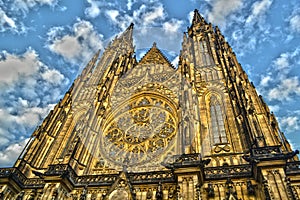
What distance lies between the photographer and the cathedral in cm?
1066

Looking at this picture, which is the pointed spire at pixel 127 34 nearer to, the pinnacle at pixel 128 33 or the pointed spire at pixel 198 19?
the pinnacle at pixel 128 33

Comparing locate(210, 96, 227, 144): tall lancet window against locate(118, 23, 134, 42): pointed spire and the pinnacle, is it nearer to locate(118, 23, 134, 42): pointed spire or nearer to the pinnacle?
locate(118, 23, 134, 42): pointed spire

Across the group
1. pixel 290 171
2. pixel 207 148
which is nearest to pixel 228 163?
pixel 207 148

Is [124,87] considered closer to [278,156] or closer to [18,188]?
[18,188]

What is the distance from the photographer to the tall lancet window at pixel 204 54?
20848 mm

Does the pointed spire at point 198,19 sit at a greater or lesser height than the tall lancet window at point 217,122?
greater

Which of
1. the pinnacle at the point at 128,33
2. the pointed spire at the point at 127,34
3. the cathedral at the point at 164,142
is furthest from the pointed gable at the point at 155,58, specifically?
the pinnacle at the point at 128,33

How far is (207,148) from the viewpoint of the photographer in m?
13.5

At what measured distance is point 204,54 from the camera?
73.4ft

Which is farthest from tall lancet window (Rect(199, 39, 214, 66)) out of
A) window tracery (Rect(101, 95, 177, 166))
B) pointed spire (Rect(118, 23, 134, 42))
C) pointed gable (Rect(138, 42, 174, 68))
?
pointed spire (Rect(118, 23, 134, 42))

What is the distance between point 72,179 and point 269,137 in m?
9.54

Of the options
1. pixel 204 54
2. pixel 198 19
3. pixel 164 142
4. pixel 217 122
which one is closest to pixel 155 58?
pixel 204 54

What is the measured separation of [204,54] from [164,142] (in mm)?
10568

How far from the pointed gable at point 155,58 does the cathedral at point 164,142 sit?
32 centimetres
